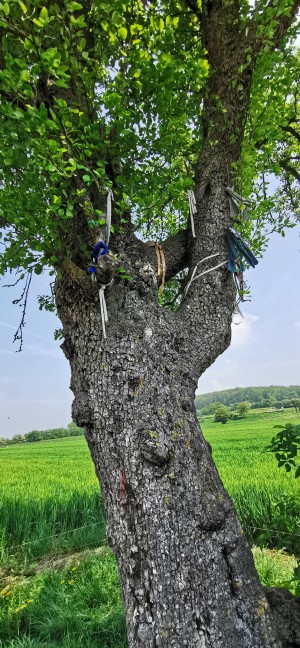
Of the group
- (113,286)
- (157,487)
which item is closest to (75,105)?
(113,286)

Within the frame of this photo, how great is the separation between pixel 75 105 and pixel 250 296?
85.6 inches

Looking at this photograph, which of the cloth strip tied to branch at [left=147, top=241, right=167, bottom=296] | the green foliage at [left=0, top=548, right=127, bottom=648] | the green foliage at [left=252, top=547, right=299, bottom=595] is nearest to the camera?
the cloth strip tied to branch at [left=147, top=241, right=167, bottom=296]

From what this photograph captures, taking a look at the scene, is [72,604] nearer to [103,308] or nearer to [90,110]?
[103,308]

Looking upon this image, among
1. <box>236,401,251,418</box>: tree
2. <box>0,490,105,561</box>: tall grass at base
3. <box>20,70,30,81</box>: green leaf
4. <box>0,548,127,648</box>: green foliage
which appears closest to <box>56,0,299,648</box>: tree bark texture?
<box>20,70,30,81</box>: green leaf

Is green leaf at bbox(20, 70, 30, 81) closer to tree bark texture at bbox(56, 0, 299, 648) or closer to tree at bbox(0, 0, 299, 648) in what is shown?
tree at bbox(0, 0, 299, 648)

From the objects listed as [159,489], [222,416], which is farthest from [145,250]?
[222,416]

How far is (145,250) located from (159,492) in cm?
149

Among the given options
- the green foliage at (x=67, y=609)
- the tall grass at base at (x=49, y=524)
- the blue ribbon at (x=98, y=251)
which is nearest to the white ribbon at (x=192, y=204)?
the blue ribbon at (x=98, y=251)

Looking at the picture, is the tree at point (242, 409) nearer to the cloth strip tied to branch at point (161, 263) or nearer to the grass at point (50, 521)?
the grass at point (50, 521)

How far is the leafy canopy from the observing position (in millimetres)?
1990

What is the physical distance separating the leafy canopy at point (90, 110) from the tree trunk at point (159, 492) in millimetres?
637

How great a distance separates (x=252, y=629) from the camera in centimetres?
180

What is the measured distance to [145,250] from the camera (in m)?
2.65

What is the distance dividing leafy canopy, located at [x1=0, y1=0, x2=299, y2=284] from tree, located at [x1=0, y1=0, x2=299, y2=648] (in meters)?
0.01
